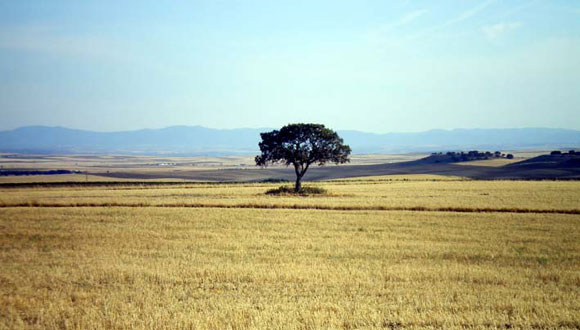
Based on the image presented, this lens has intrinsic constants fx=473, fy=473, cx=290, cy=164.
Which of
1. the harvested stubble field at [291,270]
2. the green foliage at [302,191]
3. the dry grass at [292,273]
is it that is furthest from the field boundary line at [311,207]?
the green foliage at [302,191]

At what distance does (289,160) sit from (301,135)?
329 centimetres

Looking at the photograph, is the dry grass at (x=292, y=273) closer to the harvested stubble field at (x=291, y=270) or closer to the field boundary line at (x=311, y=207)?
the harvested stubble field at (x=291, y=270)

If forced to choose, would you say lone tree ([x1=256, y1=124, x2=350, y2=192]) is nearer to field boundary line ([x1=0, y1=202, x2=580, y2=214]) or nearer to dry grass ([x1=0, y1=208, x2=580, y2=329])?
field boundary line ([x1=0, y1=202, x2=580, y2=214])

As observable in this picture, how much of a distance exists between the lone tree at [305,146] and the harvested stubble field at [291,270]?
2489 cm

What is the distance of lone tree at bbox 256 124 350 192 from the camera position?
5525 centimetres

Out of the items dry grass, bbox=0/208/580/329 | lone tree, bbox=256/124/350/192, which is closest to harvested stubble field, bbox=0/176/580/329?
dry grass, bbox=0/208/580/329

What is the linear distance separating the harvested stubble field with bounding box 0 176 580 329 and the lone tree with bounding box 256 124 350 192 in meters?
24.9

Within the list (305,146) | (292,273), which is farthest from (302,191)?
(292,273)

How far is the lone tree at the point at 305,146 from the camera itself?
55250 millimetres

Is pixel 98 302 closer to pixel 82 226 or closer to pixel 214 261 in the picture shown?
pixel 214 261

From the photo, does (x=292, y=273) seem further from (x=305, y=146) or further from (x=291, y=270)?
(x=305, y=146)

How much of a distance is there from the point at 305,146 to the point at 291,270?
40.9m

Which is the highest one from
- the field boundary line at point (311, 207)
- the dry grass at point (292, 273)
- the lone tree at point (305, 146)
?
the lone tree at point (305, 146)

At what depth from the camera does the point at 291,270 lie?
1529 centimetres
